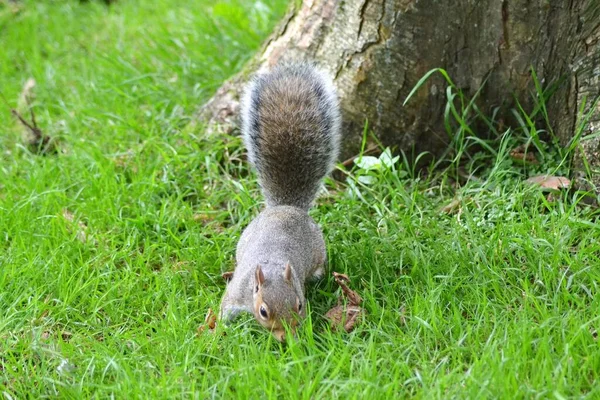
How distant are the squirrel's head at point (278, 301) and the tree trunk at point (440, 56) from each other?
0.98 metres

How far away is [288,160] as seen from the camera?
2594mm

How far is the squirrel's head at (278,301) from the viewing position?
7.02ft

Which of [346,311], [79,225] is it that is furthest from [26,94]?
[346,311]

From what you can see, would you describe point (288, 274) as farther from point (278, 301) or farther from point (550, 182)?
point (550, 182)

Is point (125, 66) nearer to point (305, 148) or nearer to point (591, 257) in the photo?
point (305, 148)

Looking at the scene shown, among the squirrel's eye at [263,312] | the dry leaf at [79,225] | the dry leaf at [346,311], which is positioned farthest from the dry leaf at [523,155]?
the dry leaf at [79,225]

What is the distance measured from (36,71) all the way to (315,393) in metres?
2.70

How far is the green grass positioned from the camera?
1.98 m

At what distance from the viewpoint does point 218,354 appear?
2160mm

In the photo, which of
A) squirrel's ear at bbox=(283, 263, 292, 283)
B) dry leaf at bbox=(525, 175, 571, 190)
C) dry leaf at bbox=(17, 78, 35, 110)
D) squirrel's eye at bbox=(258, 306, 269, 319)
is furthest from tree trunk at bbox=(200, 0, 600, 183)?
dry leaf at bbox=(17, 78, 35, 110)

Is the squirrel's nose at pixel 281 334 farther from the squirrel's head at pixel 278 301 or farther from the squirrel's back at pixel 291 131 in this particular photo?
the squirrel's back at pixel 291 131

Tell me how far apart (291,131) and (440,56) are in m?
0.65

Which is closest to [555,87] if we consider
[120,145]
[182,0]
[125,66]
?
[120,145]

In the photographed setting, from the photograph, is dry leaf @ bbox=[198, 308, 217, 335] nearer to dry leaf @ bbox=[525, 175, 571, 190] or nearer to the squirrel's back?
the squirrel's back
